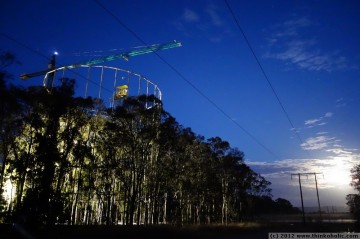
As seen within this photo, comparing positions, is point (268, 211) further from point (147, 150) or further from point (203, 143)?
point (147, 150)

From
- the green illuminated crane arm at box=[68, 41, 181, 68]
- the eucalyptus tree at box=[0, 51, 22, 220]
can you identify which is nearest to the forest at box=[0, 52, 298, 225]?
the eucalyptus tree at box=[0, 51, 22, 220]

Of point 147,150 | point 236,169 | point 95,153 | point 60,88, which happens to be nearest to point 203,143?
point 236,169

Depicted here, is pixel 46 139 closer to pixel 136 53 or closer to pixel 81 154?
pixel 81 154

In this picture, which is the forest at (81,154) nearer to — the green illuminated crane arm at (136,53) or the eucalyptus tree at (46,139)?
the eucalyptus tree at (46,139)

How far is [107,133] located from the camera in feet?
96.7

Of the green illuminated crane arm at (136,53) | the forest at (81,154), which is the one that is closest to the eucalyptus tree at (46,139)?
the forest at (81,154)

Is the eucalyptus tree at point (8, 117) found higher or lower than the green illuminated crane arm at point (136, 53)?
lower

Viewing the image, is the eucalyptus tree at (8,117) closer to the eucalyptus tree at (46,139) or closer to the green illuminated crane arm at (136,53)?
the eucalyptus tree at (46,139)

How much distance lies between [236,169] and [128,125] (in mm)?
28984

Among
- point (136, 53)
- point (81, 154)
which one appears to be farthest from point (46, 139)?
point (136, 53)

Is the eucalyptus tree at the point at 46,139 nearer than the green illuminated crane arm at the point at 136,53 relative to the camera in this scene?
Yes

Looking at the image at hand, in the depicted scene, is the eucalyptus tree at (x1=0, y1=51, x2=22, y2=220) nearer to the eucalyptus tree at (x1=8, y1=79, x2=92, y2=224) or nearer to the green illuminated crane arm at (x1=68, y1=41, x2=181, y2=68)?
the eucalyptus tree at (x1=8, y1=79, x2=92, y2=224)

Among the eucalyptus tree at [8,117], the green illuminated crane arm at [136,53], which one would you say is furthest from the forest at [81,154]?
the green illuminated crane arm at [136,53]

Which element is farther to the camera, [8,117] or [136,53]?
[136,53]
